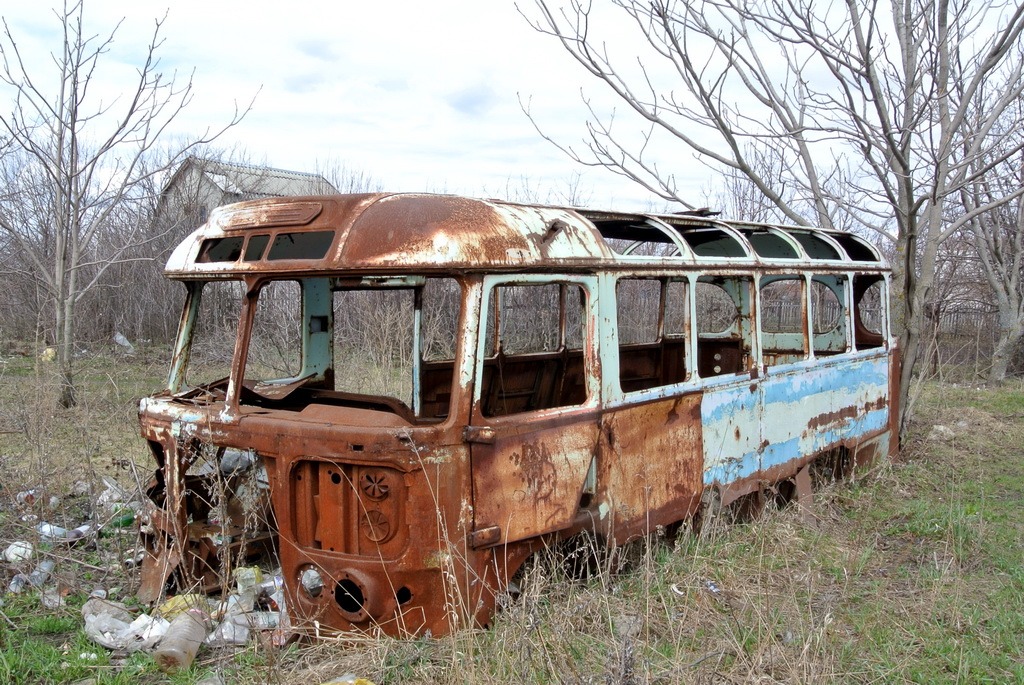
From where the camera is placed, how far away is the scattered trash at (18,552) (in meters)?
5.03

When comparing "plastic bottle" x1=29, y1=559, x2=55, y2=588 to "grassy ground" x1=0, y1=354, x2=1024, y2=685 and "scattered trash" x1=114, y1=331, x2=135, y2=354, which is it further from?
"scattered trash" x1=114, y1=331, x2=135, y2=354

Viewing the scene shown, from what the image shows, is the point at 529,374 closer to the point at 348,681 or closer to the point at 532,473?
the point at 532,473

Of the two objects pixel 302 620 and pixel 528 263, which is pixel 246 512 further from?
pixel 528 263

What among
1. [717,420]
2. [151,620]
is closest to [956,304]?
[717,420]

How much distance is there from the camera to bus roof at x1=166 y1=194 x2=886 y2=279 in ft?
12.5

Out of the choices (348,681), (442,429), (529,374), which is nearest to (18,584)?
(348,681)

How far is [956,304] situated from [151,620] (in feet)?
62.1

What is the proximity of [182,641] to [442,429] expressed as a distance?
1579 millimetres

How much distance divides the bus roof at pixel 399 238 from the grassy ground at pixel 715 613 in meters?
1.55

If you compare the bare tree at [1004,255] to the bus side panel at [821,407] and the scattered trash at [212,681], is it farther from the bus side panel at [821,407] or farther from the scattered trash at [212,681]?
the scattered trash at [212,681]

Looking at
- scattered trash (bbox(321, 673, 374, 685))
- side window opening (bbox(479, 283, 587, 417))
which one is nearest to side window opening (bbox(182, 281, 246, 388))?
side window opening (bbox(479, 283, 587, 417))

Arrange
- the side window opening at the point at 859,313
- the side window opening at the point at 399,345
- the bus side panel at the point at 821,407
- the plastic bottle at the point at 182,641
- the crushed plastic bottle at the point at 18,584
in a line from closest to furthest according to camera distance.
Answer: the plastic bottle at the point at 182,641 → the crushed plastic bottle at the point at 18,584 → the side window opening at the point at 399,345 → the bus side panel at the point at 821,407 → the side window opening at the point at 859,313

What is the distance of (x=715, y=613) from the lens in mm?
4230

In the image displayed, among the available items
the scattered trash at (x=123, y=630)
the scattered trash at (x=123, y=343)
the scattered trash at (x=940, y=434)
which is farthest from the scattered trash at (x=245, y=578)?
the scattered trash at (x=123, y=343)
